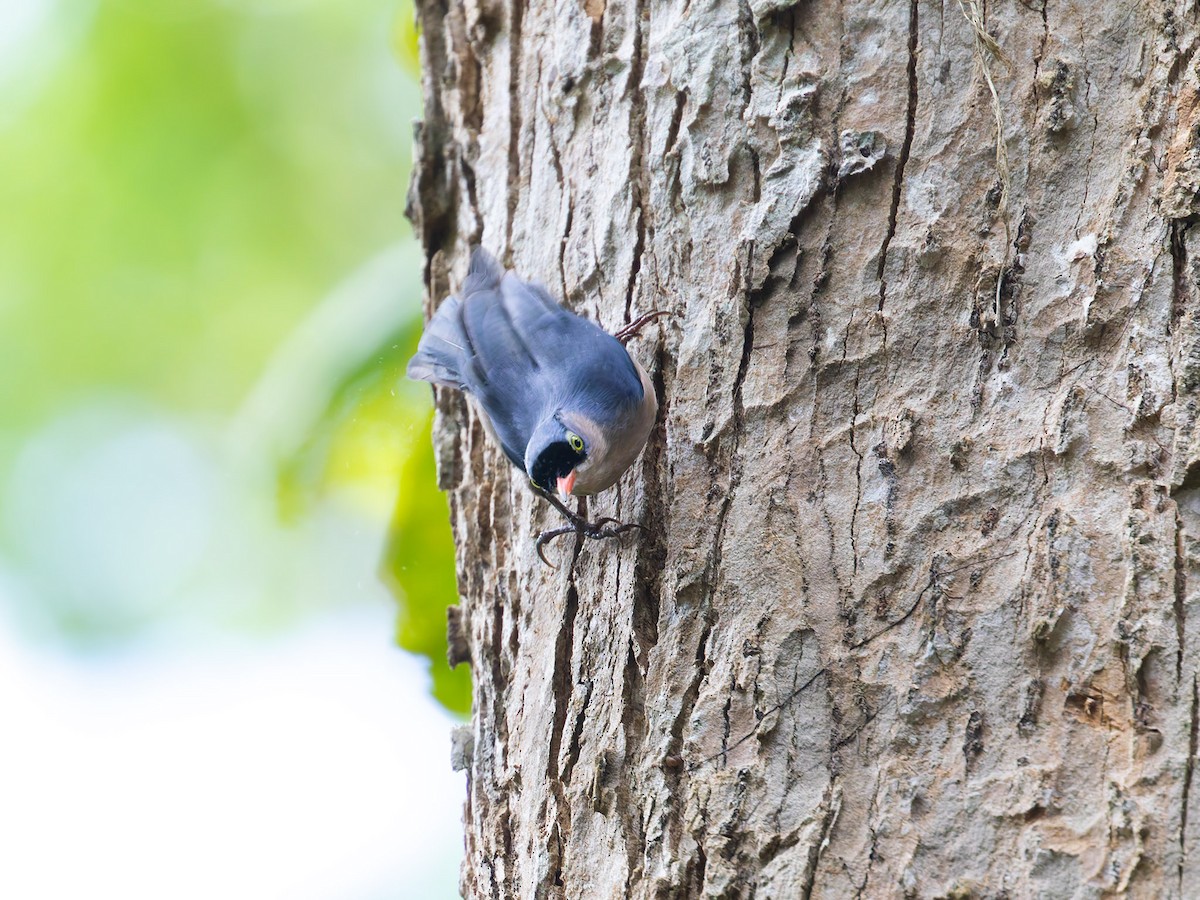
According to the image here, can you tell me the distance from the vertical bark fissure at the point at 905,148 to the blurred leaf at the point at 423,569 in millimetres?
1686

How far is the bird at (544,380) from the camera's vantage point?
2.33 meters

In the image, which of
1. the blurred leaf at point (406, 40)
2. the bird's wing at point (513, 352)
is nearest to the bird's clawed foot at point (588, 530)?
the bird's wing at point (513, 352)

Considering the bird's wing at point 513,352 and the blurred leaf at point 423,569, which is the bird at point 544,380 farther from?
the blurred leaf at point 423,569

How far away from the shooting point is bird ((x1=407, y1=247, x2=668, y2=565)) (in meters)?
2.33

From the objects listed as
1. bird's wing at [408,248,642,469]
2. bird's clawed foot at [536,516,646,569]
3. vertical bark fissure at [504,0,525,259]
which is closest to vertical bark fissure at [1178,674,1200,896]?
bird's clawed foot at [536,516,646,569]

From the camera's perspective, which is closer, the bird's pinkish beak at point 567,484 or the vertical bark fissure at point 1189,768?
the vertical bark fissure at point 1189,768

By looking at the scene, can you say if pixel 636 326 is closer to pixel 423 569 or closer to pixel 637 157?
pixel 637 157

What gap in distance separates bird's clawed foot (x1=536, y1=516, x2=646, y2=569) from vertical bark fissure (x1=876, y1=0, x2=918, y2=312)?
27.3 inches

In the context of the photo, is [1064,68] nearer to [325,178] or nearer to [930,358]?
[930,358]

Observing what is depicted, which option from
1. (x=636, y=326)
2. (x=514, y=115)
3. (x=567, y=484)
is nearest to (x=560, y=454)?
(x=567, y=484)

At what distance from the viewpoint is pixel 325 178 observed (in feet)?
15.3

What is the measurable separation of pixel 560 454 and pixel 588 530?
0.23 metres

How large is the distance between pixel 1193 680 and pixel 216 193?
4.37m

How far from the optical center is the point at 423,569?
129 inches
